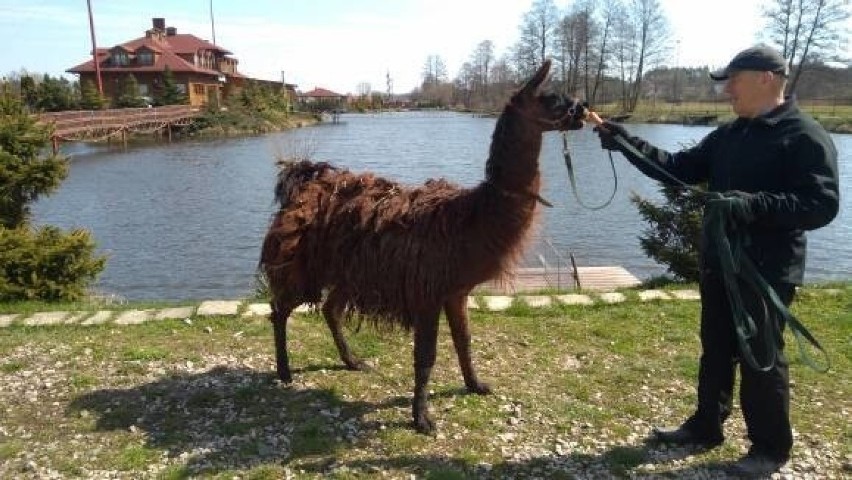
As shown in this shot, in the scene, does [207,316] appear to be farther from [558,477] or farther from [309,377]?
[558,477]

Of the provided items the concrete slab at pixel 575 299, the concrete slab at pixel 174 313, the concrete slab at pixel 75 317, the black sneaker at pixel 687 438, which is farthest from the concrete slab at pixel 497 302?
the concrete slab at pixel 75 317

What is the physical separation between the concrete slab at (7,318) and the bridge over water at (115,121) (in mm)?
27997

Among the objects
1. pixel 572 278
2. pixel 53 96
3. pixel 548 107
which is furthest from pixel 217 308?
pixel 53 96

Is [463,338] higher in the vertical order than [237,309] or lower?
higher

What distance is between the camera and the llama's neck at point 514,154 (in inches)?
166

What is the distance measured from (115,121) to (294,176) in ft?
148

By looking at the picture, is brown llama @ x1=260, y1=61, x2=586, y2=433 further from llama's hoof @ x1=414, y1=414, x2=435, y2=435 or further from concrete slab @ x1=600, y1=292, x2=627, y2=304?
→ concrete slab @ x1=600, y1=292, x2=627, y2=304

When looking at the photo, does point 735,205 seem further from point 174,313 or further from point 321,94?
point 321,94

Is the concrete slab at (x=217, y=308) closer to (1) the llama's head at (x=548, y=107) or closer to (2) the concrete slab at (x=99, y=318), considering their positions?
(2) the concrete slab at (x=99, y=318)

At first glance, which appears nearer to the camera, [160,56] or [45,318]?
[45,318]

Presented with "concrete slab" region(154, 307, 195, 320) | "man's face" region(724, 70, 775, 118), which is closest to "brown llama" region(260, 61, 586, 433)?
"man's face" region(724, 70, 775, 118)

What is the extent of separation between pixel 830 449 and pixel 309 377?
4118mm

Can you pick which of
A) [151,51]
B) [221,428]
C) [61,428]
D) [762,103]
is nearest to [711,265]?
[762,103]

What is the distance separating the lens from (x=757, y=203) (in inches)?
141
